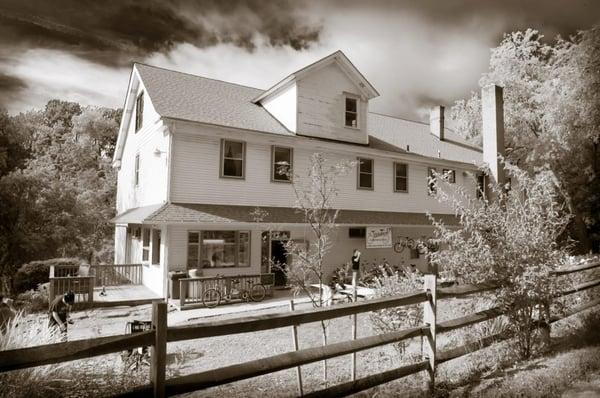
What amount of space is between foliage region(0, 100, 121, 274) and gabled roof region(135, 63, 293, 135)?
744 cm

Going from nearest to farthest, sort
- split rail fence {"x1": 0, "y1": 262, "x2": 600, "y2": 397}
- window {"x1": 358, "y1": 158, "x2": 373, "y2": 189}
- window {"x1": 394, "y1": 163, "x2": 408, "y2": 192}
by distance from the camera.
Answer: split rail fence {"x1": 0, "y1": 262, "x2": 600, "y2": 397}, window {"x1": 358, "y1": 158, "x2": 373, "y2": 189}, window {"x1": 394, "y1": 163, "x2": 408, "y2": 192}

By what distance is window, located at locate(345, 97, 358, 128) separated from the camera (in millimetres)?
21484

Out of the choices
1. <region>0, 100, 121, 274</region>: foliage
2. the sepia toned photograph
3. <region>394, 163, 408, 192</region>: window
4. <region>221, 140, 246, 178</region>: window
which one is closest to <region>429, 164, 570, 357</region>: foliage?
the sepia toned photograph

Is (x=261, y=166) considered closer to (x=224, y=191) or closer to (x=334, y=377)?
(x=224, y=191)

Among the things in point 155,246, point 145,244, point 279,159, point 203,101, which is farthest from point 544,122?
point 145,244

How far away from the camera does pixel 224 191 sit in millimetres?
16875

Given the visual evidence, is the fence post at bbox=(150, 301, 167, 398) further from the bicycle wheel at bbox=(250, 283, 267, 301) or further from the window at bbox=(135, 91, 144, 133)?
the window at bbox=(135, 91, 144, 133)

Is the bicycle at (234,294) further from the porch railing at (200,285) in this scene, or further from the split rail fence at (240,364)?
the split rail fence at (240,364)

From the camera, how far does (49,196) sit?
24594mm

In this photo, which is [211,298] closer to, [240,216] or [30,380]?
[240,216]

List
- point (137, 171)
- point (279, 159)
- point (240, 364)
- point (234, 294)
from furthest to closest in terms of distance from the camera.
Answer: point (137, 171)
point (279, 159)
point (234, 294)
point (240, 364)

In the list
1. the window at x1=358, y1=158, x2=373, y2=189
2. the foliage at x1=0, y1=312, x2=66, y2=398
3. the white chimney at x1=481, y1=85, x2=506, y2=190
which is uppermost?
the white chimney at x1=481, y1=85, x2=506, y2=190

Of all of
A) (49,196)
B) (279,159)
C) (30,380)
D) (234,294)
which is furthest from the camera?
(49,196)

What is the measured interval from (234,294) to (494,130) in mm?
18438
